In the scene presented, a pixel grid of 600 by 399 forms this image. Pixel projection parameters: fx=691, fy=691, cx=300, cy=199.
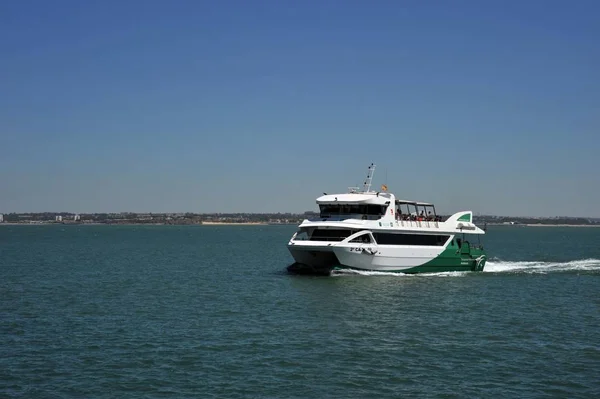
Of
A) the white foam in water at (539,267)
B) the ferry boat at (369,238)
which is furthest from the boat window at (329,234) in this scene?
the white foam in water at (539,267)

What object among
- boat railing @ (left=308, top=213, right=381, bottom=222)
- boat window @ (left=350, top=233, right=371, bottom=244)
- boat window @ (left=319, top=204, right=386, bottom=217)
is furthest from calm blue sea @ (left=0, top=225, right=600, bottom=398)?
boat window @ (left=319, top=204, right=386, bottom=217)

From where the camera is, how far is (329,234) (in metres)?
45.1

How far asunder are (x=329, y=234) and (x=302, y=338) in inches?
761

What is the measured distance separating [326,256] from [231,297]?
9058 mm

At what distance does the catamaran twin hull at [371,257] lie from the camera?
1720 inches

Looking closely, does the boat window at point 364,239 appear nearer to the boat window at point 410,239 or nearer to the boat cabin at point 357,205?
the boat window at point 410,239

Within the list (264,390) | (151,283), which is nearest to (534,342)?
(264,390)

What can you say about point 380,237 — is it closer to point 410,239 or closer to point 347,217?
point 347,217

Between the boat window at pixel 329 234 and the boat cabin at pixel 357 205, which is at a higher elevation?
the boat cabin at pixel 357 205

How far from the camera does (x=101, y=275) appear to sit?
169ft

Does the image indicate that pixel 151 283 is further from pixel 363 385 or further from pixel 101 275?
pixel 363 385

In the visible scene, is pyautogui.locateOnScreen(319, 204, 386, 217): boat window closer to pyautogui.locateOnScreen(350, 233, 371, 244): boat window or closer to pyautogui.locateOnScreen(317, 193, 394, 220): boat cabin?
pyautogui.locateOnScreen(317, 193, 394, 220): boat cabin

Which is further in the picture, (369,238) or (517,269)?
(517,269)

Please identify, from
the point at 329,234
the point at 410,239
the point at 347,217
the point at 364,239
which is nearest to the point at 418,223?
the point at 410,239
